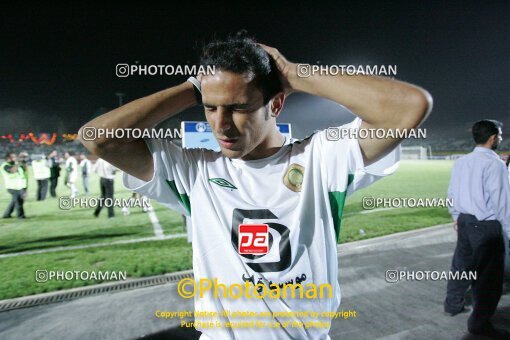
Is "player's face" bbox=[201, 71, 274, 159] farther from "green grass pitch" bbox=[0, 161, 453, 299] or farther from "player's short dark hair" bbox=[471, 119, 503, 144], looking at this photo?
"green grass pitch" bbox=[0, 161, 453, 299]

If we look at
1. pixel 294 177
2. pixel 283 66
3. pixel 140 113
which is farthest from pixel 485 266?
pixel 140 113

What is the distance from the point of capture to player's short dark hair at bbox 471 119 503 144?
302cm

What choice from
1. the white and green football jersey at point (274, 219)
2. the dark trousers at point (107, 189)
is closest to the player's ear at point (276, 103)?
the white and green football jersey at point (274, 219)

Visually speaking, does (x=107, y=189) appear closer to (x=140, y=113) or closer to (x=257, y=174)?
(x=140, y=113)

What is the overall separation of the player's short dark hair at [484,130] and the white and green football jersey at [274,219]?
2488mm

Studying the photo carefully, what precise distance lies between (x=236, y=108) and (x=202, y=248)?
21.4 inches

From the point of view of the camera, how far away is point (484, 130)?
3.03 m

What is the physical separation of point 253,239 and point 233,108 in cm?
48

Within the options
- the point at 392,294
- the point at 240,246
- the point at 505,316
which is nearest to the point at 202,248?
the point at 240,246

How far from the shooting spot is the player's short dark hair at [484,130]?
9.89ft

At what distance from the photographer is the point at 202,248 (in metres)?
1.21

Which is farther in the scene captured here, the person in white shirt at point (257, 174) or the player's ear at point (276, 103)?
the player's ear at point (276, 103)

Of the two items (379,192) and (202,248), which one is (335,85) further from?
(379,192)

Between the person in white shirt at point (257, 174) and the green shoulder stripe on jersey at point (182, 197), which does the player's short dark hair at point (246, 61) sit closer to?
the person in white shirt at point (257, 174)
